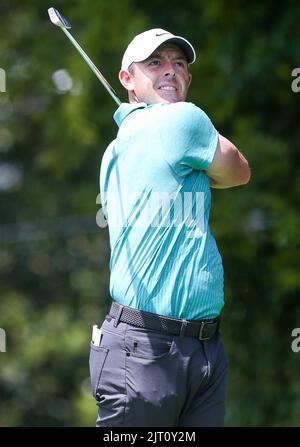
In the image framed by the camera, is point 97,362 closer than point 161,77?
Yes

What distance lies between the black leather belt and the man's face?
2.50ft

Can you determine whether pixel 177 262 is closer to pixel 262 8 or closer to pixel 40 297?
pixel 262 8

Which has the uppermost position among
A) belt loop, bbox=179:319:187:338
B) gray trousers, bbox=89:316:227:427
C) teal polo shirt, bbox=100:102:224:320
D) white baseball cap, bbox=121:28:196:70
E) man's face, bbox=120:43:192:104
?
white baseball cap, bbox=121:28:196:70

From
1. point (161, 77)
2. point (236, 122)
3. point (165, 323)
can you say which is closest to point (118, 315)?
point (165, 323)

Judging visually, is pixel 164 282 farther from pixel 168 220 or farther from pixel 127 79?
pixel 127 79

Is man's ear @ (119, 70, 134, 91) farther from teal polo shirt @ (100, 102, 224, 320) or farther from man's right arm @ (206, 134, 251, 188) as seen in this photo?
man's right arm @ (206, 134, 251, 188)

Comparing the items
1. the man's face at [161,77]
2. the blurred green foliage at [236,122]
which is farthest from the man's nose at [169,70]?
the blurred green foliage at [236,122]

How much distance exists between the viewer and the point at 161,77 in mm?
3635

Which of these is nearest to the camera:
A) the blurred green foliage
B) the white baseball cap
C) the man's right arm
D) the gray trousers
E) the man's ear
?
the gray trousers

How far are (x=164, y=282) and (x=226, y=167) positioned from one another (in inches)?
17.9

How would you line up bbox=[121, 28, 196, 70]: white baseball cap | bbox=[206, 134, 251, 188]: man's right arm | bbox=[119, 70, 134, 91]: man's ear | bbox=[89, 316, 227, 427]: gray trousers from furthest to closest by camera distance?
bbox=[119, 70, 134, 91]: man's ear < bbox=[121, 28, 196, 70]: white baseball cap < bbox=[206, 134, 251, 188]: man's right arm < bbox=[89, 316, 227, 427]: gray trousers

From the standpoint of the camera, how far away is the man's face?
363 centimetres

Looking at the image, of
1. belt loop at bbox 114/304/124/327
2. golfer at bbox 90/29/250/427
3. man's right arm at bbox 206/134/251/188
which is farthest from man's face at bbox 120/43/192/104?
belt loop at bbox 114/304/124/327
